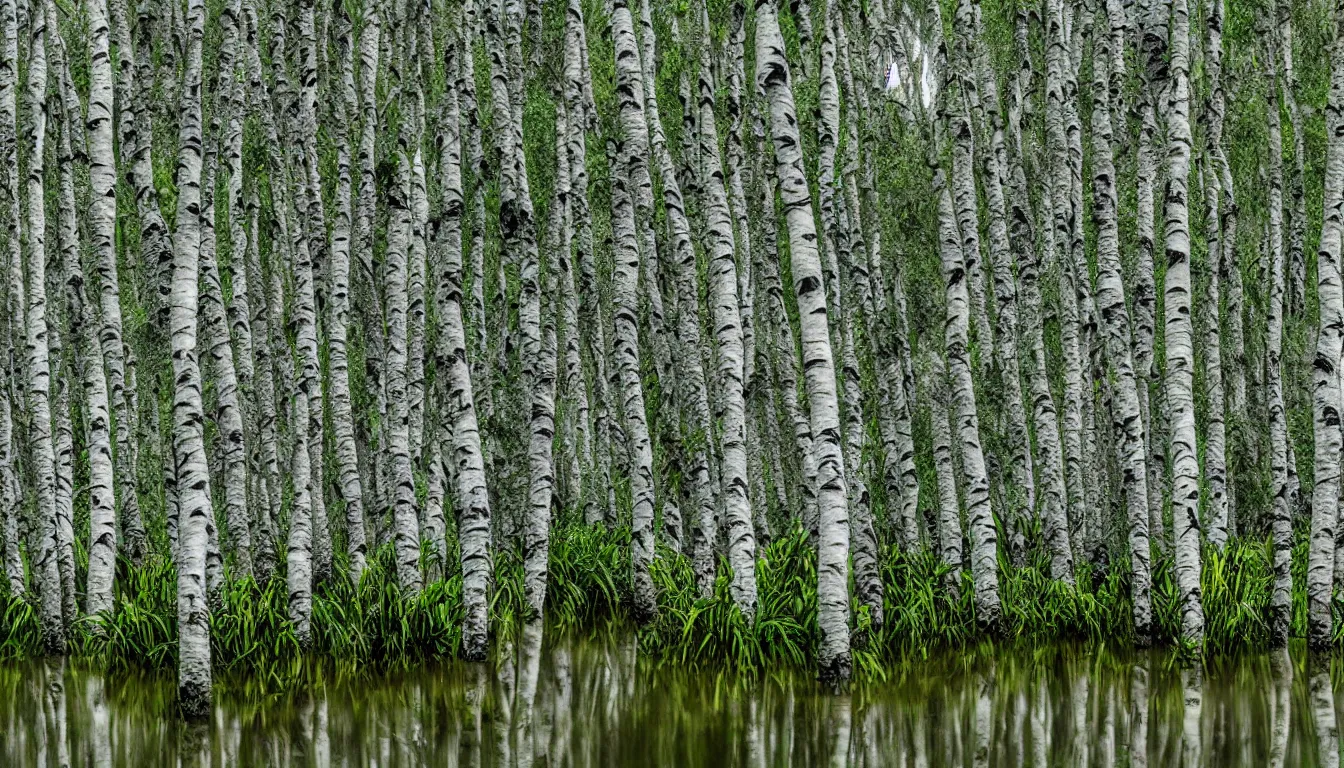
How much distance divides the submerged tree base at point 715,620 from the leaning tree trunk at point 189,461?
81 cm

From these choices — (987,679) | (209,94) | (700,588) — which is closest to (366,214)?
(209,94)

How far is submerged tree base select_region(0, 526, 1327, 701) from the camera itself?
8.25 m

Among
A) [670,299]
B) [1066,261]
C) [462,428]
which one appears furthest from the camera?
[670,299]

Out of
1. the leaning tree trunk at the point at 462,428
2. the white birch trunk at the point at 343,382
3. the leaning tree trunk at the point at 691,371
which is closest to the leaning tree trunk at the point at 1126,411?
the leaning tree trunk at the point at 691,371

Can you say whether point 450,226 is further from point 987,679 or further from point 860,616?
point 987,679

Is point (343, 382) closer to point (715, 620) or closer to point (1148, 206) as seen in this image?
point (715, 620)

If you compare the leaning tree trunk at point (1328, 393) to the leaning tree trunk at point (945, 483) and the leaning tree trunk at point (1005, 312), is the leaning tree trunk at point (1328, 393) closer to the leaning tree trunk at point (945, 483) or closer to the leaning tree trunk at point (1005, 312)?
the leaning tree trunk at point (1005, 312)

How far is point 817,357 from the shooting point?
7.59 m

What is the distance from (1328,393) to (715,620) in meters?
4.87

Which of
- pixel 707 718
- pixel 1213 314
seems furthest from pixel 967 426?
pixel 707 718

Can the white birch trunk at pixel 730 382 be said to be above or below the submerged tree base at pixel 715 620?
above

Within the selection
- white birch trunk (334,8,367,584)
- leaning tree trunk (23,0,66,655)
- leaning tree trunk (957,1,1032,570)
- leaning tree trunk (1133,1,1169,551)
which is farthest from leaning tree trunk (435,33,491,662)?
leaning tree trunk (1133,1,1169,551)

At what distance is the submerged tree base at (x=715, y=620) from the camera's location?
8.25 meters

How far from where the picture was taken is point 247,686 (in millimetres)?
7742
